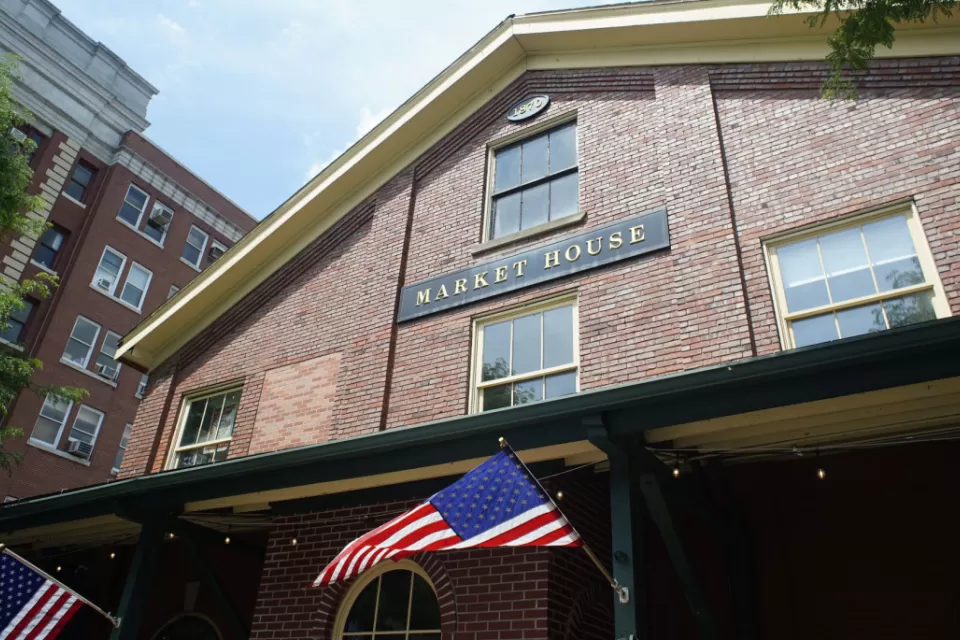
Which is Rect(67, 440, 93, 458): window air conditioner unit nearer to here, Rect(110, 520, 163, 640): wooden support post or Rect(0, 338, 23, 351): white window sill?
Rect(0, 338, 23, 351): white window sill

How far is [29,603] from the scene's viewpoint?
7.54m

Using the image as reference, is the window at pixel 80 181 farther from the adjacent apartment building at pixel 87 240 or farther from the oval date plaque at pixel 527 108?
the oval date plaque at pixel 527 108

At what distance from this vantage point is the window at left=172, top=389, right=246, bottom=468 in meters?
→ 11.7

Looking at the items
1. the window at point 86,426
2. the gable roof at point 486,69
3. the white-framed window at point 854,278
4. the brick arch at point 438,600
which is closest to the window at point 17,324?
the window at point 86,426

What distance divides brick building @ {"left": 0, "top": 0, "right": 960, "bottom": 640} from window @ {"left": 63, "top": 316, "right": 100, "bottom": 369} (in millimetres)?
15270

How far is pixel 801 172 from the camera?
8.24 metres

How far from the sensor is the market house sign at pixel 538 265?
8.84 metres

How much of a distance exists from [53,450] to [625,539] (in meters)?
23.8

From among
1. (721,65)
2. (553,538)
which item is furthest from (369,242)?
(553,538)

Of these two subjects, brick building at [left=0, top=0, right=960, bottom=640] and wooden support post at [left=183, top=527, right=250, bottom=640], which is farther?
wooden support post at [left=183, top=527, right=250, bottom=640]

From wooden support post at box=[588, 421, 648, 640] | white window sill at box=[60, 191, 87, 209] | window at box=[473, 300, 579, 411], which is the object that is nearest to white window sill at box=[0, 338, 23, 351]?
white window sill at box=[60, 191, 87, 209]

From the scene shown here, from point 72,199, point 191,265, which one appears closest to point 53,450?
point 72,199

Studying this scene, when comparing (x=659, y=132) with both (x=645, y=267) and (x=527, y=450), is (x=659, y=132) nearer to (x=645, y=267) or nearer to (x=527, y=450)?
(x=645, y=267)

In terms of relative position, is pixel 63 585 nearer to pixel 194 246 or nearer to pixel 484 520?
pixel 484 520
